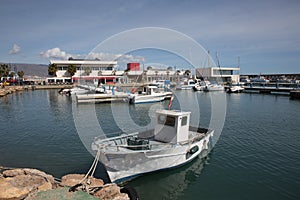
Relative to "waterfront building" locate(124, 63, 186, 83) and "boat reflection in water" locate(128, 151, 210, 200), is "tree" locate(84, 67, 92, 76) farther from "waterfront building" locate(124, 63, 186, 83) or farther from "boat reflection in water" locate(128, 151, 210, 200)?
"boat reflection in water" locate(128, 151, 210, 200)

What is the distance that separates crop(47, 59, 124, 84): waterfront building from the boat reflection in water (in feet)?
302

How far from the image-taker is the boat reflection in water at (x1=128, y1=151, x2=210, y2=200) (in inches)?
445

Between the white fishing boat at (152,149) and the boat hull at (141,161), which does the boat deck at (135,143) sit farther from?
the boat hull at (141,161)

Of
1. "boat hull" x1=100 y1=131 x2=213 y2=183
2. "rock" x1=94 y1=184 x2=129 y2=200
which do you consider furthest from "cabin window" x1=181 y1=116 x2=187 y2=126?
"rock" x1=94 y1=184 x2=129 y2=200

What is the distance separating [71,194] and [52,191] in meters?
0.94

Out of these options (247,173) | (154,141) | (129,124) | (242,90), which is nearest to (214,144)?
(247,173)

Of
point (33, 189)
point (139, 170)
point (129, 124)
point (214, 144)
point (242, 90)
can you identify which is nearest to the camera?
point (33, 189)

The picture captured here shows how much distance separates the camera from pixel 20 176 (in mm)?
10930

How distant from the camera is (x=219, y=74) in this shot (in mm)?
116000

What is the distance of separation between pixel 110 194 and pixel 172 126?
5.56 meters

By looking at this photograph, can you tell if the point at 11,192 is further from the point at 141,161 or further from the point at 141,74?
the point at 141,74

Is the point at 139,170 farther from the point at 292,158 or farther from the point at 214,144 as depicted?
the point at 292,158

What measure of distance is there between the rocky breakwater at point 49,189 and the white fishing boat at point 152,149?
4.32ft

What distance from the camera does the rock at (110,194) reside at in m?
9.60
